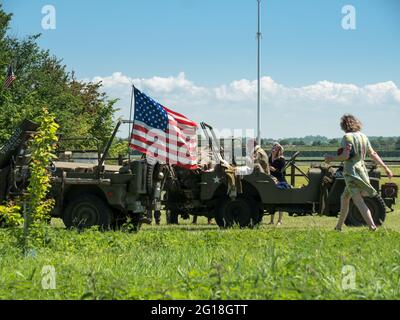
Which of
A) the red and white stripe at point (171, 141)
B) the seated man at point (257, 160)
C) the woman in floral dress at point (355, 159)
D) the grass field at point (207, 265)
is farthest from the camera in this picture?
the seated man at point (257, 160)

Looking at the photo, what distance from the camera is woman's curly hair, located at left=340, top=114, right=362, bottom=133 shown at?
1266 cm

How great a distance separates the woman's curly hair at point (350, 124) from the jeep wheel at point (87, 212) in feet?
14.7

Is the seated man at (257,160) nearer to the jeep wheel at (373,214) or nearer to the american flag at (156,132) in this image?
the american flag at (156,132)

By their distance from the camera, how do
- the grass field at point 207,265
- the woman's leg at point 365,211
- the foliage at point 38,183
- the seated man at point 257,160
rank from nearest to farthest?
the grass field at point 207,265
the foliage at point 38,183
the woman's leg at point 365,211
the seated man at point 257,160

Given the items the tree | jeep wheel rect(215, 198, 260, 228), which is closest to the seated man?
jeep wheel rect(215, 198, 260, 228)

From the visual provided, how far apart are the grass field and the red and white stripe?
320 cm

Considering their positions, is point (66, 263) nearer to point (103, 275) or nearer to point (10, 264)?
point (10, 264)

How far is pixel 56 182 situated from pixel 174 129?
2379 millimetres

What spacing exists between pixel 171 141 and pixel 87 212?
2057 millimetres

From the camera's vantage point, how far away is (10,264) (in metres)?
9.10

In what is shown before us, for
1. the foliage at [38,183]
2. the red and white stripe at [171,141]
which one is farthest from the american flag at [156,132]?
the foliage at [38,183]

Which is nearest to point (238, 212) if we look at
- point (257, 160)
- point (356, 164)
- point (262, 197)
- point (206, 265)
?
point (262, 197)

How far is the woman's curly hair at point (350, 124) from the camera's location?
12.7 metres
